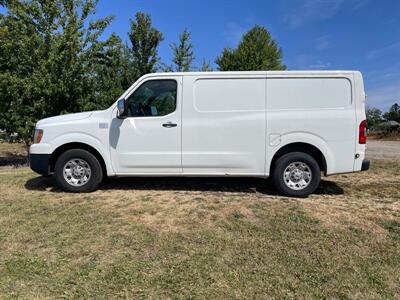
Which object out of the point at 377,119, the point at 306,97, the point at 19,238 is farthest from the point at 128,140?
the point at 377,119

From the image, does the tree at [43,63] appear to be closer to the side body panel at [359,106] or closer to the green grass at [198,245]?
the green grass at [198,245]

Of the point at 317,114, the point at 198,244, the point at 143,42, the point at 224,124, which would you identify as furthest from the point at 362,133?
the point at 143,42

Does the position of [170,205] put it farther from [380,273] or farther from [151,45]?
[151,45]

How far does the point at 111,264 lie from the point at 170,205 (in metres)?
1.84

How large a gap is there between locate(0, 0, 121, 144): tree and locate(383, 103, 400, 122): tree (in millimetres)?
48867

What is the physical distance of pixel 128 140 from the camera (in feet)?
19.3

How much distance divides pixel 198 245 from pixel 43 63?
8.33 m

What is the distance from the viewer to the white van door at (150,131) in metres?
5.81

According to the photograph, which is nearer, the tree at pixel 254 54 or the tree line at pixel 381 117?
the tree at pixel 254 54

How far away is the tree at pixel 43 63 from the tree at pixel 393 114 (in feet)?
160

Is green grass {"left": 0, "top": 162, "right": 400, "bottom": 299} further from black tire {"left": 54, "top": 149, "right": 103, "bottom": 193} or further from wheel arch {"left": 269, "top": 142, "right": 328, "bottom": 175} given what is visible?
wheel arch {"left": 269, "top": 142, "right": 328, "bottom": 175}

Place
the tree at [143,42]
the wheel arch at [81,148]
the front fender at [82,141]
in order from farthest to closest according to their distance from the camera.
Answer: the tree at [143,42] < the wheel arch at [81,148] < the front fender at [82,141]

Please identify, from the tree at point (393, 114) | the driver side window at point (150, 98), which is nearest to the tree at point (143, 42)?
the driver side window at point (150, 98)

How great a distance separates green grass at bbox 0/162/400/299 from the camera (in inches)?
121
